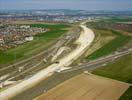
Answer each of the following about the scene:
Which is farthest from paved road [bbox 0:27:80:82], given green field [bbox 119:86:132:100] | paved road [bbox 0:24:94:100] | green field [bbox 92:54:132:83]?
green field [bbox 119:86:132:100]

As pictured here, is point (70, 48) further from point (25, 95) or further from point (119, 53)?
point (25, 95)

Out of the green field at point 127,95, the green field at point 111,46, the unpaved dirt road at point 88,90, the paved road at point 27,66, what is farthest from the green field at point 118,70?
the paved road at point 27,66

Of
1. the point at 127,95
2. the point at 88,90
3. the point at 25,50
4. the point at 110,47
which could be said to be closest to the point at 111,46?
the point at 110,47

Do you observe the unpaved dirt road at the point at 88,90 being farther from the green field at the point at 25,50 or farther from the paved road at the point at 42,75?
the green field at the point at 25,50

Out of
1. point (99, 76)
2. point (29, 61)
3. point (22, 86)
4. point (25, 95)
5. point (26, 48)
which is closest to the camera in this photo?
point (25, 95)

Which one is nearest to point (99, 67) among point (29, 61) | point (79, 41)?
point (29, 61)

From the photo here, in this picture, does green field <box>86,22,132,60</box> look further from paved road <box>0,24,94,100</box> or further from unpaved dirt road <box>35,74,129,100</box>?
unpaved dirt road <box>35,74,129,100</box>
